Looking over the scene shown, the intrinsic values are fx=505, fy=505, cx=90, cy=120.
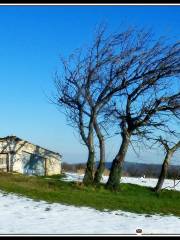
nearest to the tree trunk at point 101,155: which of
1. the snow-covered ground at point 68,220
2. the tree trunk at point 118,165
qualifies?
the tree trunk at point 118,165

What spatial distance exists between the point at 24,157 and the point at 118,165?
1273cm

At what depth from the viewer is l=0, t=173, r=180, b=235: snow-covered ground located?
14.4 metres

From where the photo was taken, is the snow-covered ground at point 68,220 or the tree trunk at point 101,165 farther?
the tree trunk at point 101,165

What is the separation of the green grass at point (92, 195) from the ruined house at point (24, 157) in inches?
A: 447

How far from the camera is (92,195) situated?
22.4 m

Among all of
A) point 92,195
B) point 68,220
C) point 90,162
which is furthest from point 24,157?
point 68,220

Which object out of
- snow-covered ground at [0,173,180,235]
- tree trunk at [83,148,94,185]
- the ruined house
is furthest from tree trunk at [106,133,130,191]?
the ruined house

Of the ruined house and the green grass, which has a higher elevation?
the ruined house

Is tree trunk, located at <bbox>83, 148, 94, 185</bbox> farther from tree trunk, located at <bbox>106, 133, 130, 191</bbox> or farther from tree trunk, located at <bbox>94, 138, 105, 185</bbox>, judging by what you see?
tree trunk, located at <bbox>106, 133, 130, 191</bbox>

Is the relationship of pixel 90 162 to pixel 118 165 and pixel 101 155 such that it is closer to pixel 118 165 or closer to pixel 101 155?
pixel 101 155

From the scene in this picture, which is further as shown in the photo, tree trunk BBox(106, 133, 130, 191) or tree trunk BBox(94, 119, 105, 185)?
tree trunk BBox(94, 119, 105, 185)

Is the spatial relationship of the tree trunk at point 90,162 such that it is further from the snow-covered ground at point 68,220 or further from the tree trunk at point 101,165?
the snow-covered ground at point 68,220

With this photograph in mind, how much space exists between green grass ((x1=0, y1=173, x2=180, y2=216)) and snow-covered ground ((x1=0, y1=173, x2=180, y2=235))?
103cm

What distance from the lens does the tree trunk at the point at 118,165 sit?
2684 centimetres
